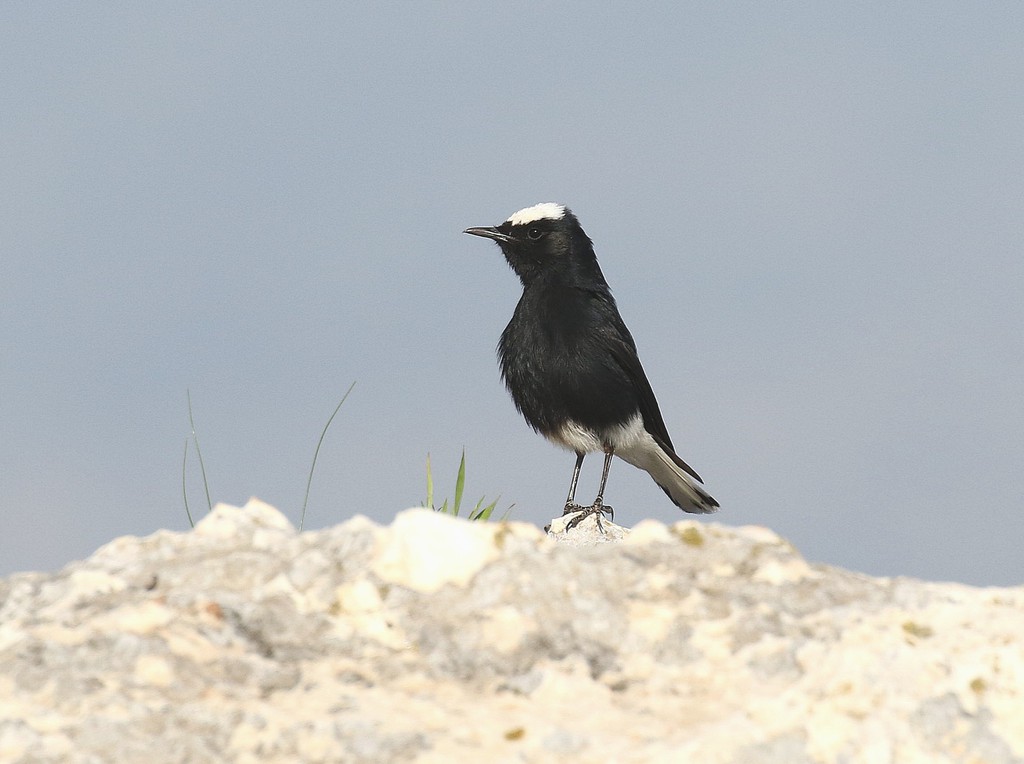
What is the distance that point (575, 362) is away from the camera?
7941 mm

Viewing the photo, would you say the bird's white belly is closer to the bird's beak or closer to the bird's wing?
the bird's wing

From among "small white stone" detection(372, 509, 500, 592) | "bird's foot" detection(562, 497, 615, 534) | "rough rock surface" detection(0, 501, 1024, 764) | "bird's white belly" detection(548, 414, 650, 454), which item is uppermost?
"small white stone" detection(372, 509, 500, 592)

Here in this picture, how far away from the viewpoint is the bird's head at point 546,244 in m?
8.65

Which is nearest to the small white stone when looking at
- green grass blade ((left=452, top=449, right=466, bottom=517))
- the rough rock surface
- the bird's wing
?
the rough rock surface

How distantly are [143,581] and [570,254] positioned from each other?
6.50 meters

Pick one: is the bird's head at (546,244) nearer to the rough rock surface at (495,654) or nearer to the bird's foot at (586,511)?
the bird's foot at (586,511)

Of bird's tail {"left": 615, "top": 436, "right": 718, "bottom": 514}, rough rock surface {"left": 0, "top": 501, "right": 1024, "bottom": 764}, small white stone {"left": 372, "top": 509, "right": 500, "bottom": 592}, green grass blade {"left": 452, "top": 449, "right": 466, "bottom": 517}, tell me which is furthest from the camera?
bird's tail {"left": 615, "top": 436, "right": 718, "bottom": 514}

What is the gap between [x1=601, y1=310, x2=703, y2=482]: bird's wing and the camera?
8164 millimetres

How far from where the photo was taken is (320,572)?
7.85 ft

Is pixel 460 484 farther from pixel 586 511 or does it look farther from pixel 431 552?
pixel 431 552

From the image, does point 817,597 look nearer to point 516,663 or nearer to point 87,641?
point 516,663

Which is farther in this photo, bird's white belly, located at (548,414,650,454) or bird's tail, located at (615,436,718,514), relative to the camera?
bird's tail, located at (615,436,718,514)

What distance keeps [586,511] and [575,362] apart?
0.99m

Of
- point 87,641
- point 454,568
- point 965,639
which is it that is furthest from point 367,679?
point 965,639
